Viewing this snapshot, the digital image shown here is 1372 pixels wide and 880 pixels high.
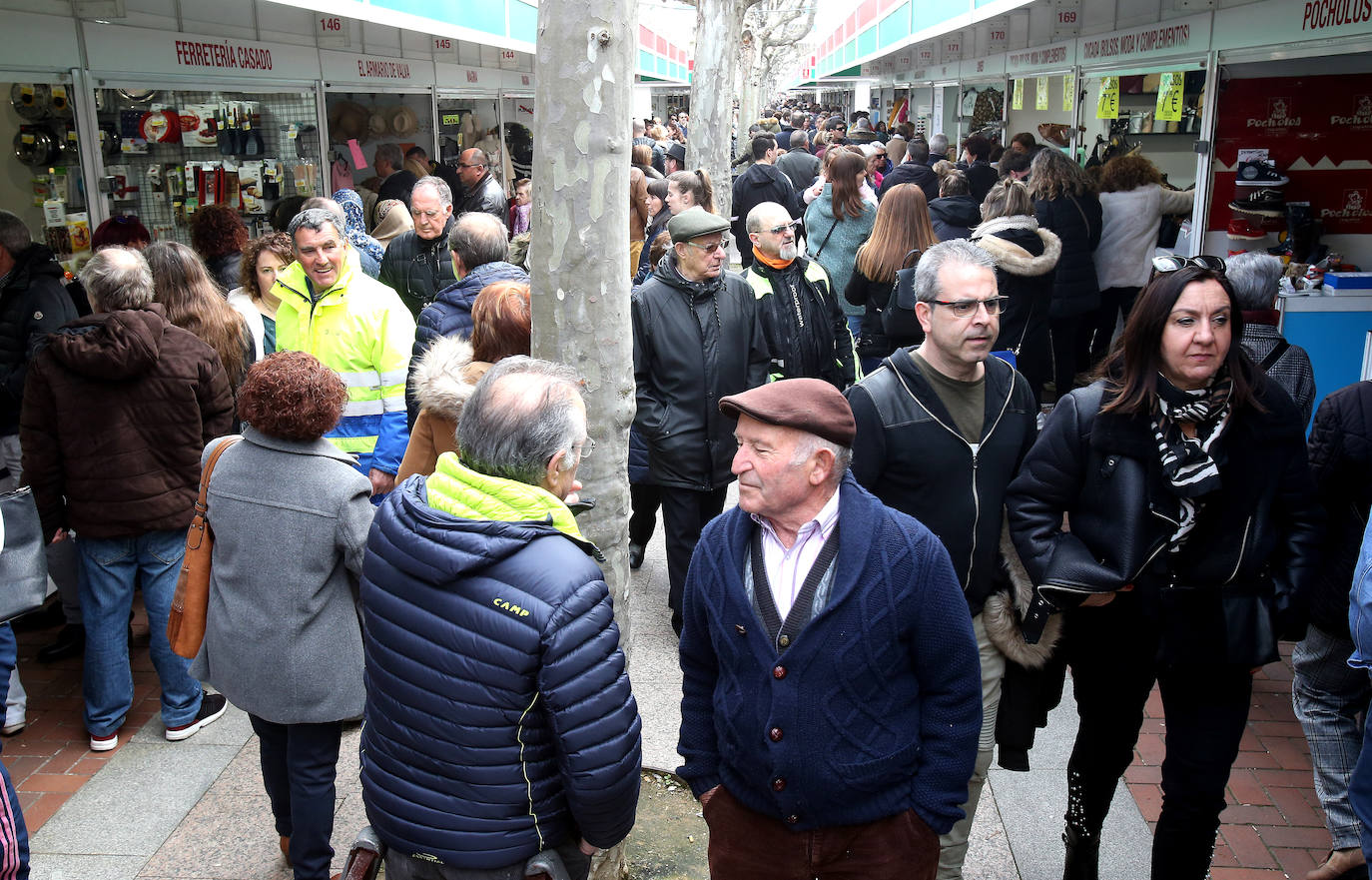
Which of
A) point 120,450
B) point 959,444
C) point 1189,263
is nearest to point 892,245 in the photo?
point 1189,263

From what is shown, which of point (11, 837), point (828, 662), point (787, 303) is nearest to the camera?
point (828, 662)

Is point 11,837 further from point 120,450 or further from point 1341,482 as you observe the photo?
point 1341,482

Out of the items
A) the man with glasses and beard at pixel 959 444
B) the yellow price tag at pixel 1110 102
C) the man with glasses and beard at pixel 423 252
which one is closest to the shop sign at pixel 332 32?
the man with glasses and beard at pixel 423 252

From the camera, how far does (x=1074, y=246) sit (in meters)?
8.05

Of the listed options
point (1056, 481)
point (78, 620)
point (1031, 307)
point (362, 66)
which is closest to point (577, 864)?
point (1056, 481)

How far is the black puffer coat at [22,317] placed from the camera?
193 inches

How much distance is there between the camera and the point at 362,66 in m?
10.4

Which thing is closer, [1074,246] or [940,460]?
[940,460]

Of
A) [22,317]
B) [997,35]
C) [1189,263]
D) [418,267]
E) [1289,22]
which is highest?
[997,35]

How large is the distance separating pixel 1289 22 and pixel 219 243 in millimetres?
6448

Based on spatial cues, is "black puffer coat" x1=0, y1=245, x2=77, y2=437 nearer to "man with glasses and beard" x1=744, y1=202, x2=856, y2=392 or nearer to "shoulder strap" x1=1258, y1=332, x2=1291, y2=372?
"man with glasses and beard" x1=744, y1=202, x2=856, y2=392

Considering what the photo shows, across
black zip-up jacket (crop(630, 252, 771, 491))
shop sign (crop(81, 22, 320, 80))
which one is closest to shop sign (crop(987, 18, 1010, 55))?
shop sign (crop(81, 22, 320, 80))

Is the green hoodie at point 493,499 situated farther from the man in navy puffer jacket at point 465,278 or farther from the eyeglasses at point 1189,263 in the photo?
the man in navy puffer jacket at point 465,278

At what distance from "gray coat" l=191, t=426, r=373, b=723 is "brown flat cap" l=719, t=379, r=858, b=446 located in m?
1.36
